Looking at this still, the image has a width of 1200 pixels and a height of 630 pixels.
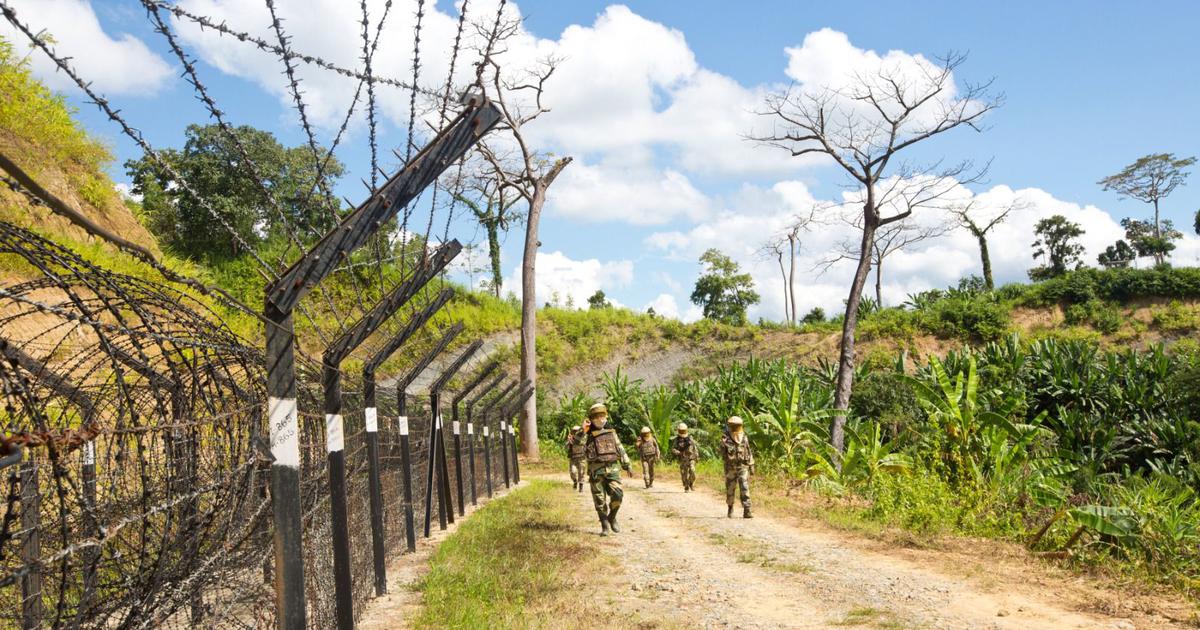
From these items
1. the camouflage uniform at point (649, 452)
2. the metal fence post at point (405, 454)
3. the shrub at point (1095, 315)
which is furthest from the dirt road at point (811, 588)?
the shrub at point (1095, 315)

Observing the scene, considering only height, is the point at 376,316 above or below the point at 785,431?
above

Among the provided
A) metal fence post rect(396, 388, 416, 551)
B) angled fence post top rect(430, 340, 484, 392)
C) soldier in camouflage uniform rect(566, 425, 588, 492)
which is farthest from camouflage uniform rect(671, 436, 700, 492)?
metal fence post rect(396, 388, 416, 551)

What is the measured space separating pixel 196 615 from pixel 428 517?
747cm

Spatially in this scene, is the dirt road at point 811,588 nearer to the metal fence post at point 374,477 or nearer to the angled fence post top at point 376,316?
the metal fence post at point 374,477

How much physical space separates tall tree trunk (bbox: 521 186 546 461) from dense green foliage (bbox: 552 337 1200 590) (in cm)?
304

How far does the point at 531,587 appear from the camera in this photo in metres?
7.77

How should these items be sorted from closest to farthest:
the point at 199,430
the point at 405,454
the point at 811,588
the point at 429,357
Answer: the point at 199,430 → the point at 811,588 → the point at 429,357 → the point at 405,454

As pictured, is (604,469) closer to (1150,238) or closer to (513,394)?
(513,394)

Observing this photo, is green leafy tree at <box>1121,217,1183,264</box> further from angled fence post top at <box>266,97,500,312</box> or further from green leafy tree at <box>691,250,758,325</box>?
angled fence post top at <box>266,97,500,312</box>

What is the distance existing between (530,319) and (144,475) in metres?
24.6

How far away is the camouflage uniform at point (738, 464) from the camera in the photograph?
13.3m

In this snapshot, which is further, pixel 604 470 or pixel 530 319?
pixel 530 319

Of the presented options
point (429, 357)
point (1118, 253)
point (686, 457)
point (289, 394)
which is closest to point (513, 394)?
point (686, 457)

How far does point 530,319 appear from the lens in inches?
1091
